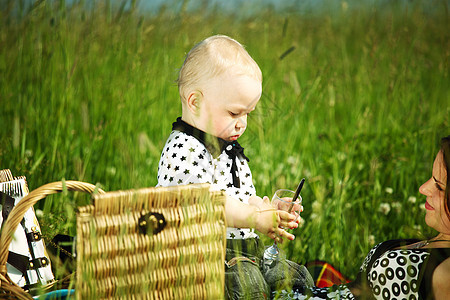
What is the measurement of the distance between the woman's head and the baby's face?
646mm

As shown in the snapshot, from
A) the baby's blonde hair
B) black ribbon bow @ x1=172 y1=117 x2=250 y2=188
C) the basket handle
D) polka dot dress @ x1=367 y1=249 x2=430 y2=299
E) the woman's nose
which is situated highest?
the baby's blonde hair

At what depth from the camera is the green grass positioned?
2.36m

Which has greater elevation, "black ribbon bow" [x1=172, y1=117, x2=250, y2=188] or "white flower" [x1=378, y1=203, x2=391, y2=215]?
"black ribbon bow" [x1=172, y1=117, x2=250, y2=188]

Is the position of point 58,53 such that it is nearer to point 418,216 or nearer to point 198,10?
point 198,10

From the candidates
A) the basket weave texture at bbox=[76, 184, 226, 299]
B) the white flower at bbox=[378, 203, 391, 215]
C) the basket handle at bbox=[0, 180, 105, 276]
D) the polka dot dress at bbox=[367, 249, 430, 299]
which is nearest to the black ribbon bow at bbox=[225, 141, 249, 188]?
the basket weave texture at bbox=[76, 184, 226, 299]

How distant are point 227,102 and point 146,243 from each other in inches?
25.3

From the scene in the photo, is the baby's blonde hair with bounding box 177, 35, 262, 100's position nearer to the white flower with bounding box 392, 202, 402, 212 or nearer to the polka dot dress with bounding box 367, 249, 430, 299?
the polka dot dress with bounding box 367, 249, 430, 299

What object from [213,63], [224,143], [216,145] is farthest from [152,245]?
[213,63]

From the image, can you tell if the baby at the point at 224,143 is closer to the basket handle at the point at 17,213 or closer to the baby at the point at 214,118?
the baby at the point at 214,118

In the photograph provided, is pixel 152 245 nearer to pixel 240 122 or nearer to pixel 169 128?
pixel 240 122

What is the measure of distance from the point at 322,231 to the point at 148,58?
1.70 meters

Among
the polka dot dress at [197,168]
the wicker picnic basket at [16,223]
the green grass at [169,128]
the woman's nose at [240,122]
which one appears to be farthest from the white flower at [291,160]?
the wicker picnic basket at [16,223]

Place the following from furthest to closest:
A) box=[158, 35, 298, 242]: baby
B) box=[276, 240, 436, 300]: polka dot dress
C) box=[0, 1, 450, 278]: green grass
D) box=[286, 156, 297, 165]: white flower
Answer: box=[286, 156, 297, 165]: white flower
box=[0, 1, 450, 278]: green grass
box=[158, 35, 298, 242]: baby
box=[276, 240, 436, 300]: polka dot dress

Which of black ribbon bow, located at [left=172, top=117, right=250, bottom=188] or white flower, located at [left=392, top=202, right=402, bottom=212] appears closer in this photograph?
black ribbon bow, located at [left=172, top=117, right=250, bottom=188]
